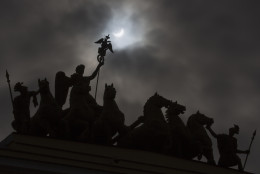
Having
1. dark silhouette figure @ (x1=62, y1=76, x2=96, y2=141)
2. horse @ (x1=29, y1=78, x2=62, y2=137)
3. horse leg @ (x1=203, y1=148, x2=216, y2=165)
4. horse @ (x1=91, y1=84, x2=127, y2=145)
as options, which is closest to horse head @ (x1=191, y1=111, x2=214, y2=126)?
horse leg @ (x1=203, y1=148, x2=216, y2=165)

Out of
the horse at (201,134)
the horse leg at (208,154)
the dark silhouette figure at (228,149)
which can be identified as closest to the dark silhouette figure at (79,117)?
the horse at (201,134)

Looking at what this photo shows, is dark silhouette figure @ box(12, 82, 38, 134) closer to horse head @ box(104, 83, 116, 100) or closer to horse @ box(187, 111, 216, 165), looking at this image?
horse head @ box(104, 83, 116, 100)

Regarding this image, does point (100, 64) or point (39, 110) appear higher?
point (100, 64)

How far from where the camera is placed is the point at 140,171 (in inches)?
610

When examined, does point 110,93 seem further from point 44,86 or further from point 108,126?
point 44,86

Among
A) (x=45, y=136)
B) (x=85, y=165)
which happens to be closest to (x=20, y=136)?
(x=45, y=136)

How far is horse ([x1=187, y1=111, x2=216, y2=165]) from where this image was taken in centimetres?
1680

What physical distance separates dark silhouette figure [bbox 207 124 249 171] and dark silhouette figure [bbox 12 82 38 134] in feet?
15.1

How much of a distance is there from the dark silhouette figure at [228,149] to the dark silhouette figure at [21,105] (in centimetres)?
462

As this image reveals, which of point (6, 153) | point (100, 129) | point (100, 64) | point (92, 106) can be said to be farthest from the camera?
point (100, 64)

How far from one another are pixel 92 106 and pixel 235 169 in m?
3.79

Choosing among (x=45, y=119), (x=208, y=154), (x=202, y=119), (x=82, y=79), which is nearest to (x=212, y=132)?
(x=202, y=119)

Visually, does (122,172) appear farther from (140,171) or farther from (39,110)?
(39,110)

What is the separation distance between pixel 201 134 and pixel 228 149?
2.73 ft
